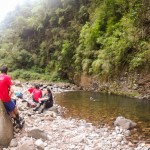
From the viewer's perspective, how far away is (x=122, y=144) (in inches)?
284

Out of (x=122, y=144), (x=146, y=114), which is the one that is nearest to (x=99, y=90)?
(x=146, y=114)

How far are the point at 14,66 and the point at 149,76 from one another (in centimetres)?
2510

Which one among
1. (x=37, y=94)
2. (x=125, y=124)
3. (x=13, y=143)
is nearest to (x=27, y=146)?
(x=13, y=143)

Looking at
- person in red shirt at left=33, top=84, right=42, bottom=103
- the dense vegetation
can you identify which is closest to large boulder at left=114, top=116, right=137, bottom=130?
person in red shirt at left=33, top=84, right=42, bottom=103

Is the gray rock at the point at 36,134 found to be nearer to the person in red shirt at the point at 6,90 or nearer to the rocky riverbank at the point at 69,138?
the rocky riverbank at the point at 69,138

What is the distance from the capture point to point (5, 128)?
6730 mm

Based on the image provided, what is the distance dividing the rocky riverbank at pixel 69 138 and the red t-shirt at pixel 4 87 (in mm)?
988

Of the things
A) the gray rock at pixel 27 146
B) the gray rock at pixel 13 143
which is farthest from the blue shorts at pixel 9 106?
the gray rock at pixel 27 146

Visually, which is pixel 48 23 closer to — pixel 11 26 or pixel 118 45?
pixel 11 26

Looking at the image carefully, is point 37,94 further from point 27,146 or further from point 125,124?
point 27,146

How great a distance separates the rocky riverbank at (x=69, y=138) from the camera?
264 inches

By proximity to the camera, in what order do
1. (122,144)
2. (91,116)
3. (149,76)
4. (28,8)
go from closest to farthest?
(122,144)
(91,116)
(149,76)
(28,8)

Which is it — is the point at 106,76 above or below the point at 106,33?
below

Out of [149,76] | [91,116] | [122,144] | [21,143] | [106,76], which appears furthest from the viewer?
[106,76]
